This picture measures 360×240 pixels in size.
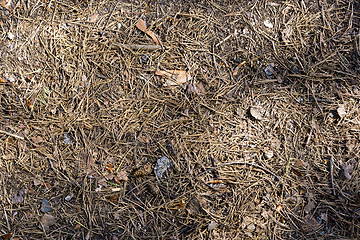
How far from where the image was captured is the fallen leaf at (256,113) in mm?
2184

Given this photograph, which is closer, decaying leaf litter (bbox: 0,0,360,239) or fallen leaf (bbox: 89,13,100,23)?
decaying leaf litter (bbox: 0,0,360,239)

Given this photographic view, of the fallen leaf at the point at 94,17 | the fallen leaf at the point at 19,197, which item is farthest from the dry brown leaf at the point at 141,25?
the fallen leaf at the point at 19,197

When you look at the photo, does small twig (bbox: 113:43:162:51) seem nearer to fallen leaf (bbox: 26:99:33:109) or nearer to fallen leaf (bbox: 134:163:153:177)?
fallen leaf (bbox: 26:99:33:109)

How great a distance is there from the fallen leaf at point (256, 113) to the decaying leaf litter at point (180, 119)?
0.05ft

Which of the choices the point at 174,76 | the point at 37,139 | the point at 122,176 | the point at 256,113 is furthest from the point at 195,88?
the point at 37,139

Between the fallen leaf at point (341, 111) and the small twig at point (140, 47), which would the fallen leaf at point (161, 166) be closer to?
the small twig at point (140, 47)

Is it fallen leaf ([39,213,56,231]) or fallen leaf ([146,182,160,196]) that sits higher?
fallen leaf ([146,182,160,196])

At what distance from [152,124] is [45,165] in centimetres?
85

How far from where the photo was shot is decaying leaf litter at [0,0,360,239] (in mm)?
2037

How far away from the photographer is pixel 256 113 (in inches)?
86.3

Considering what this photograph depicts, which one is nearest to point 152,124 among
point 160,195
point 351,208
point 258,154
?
point 160,195

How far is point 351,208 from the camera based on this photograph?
6.77ft

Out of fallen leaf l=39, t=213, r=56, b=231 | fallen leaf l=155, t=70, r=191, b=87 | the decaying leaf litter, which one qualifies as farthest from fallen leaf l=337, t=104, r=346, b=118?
fallen leaf l=39, t=213, r=56, b=231

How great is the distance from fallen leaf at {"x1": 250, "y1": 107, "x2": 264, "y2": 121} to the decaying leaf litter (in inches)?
0.6
